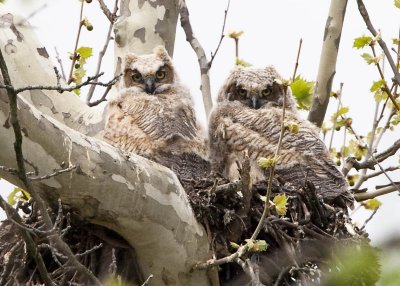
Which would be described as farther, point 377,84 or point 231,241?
point 377,84

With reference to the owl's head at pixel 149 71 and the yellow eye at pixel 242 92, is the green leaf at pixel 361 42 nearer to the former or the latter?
the yellow eye at pixel 242 92

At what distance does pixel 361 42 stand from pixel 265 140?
0.96 meters

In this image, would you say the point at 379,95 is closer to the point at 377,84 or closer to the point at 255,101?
the point at 377,84

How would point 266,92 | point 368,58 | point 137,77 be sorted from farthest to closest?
point 266,92, point 137,77, point 368,58

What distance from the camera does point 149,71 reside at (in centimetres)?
540

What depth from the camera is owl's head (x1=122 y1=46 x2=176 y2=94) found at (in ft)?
17.7

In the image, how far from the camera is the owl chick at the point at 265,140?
4840 mm

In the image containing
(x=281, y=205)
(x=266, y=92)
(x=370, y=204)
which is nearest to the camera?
(x=281, y=205)

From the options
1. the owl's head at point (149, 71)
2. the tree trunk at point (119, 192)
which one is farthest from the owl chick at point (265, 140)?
the tree trunk at point (119, 192)

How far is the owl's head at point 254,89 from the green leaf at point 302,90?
0.26ft

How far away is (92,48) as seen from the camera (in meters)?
5.43

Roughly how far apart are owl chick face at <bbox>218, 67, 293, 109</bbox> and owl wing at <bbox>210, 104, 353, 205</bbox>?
0.24 m

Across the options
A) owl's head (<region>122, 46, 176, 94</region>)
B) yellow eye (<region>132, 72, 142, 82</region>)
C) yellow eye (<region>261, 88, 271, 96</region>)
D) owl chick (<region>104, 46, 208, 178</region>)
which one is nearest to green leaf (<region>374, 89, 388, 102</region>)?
yellow eye (<region>261, 88, 271, 96</region>)

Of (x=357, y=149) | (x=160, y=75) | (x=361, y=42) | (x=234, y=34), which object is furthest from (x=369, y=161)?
(x=160, y=75)
